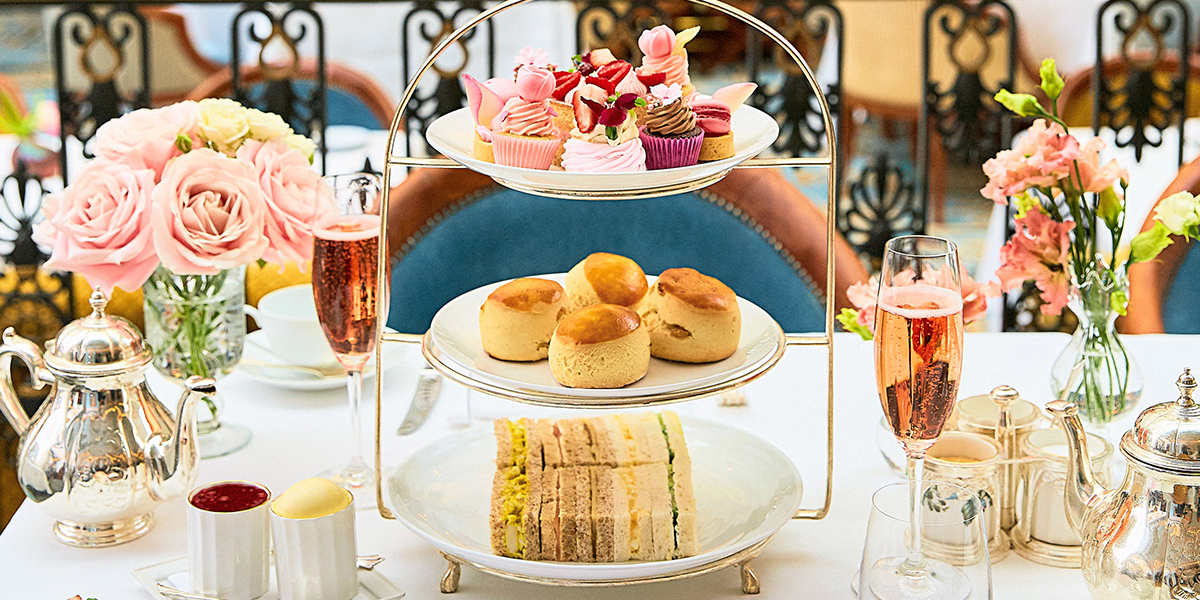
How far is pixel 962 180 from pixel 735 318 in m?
4.31

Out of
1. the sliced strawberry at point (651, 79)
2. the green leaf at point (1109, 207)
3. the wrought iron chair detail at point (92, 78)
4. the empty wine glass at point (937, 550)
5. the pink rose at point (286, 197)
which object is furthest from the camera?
the wrought iron chair detail at point (92, 78)

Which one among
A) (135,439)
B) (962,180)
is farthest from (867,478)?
(962,180)

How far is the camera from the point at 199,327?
1.31 m

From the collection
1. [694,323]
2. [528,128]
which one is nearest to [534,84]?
[528,128]

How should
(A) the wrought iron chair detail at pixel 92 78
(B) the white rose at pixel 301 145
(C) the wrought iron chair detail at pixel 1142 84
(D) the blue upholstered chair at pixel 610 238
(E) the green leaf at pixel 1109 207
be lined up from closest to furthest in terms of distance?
(E) the green leaf at pixel 1109 207 < (B) the white rose at pixel 301 145 < (D) the blue upholstered chair at pixel 610 238 < (A) the wrought iron chair detail at pixel 92 78 < (C) the wrought iron chair detail at pixel 1142 84

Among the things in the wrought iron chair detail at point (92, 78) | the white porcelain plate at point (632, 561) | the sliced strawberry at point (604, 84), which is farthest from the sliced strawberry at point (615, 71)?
the wrought iron chair detail at point (92, 78)

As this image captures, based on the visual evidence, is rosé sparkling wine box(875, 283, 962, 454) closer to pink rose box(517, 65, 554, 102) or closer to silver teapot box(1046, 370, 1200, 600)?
silver teapot box(1046, 370, 1200, 600)

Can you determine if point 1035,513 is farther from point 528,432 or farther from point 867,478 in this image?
point 528,432

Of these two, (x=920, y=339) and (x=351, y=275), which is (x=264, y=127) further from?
(x=920, y=339)

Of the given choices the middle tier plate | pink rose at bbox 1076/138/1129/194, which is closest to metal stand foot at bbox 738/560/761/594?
the middle tier plate

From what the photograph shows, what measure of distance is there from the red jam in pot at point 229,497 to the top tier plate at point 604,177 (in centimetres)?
32

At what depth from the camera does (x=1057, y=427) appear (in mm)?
1108

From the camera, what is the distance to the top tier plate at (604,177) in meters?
0.96

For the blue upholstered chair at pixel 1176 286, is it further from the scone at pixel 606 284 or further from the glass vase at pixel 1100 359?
the scone at pixel 606 284
